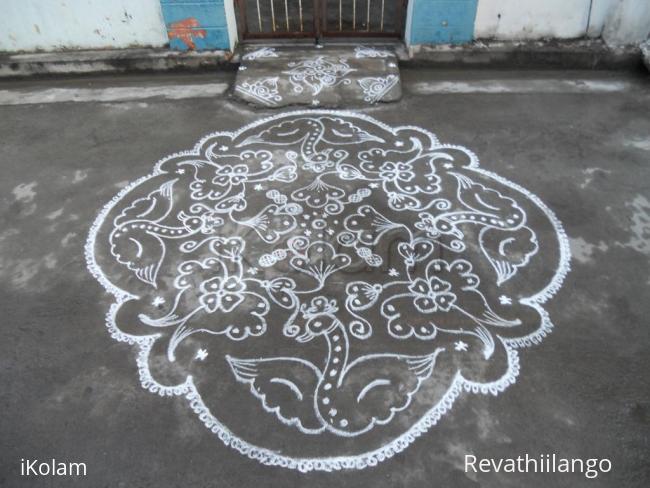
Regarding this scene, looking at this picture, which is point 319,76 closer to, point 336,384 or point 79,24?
point 79,24

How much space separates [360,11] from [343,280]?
3493mm

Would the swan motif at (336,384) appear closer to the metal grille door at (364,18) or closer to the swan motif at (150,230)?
the swan motif at (150,230)

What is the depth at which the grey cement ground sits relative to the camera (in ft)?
6.05

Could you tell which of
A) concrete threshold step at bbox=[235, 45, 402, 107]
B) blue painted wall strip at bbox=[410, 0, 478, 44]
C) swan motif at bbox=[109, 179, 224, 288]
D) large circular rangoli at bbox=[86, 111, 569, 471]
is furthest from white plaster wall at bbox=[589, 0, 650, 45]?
swan motif at bbox=[109, 179, 224, 288]

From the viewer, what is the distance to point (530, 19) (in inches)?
164

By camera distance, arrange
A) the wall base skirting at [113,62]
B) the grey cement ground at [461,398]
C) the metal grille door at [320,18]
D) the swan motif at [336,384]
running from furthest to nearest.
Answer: the metal grille door at [320,18] → the wall base skirting at [113,62] → the swan motif at [336,384] → the grey cement ground at [461,398]

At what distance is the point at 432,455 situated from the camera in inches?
72.8

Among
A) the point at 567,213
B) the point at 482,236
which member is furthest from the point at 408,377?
the point at 567,213

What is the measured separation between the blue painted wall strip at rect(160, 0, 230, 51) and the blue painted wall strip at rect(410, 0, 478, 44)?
166 centimetres

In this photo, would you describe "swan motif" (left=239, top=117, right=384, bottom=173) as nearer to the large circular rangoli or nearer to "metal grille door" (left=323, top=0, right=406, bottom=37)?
the large circular rangoli

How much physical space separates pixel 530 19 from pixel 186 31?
9.77 feet

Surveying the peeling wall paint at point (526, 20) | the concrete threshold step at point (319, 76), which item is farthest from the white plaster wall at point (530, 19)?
the concrete threshold step at point (319, 76)

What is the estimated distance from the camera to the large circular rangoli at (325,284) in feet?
6.59

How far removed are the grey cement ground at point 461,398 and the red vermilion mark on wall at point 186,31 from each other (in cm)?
73
